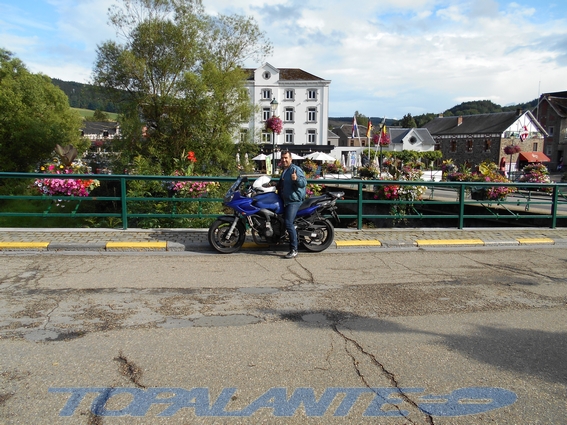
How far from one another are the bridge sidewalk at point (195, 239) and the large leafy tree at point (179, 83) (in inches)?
381

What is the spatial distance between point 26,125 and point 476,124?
70338 mm

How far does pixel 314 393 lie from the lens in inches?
144

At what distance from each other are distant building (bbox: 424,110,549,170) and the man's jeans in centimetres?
6910

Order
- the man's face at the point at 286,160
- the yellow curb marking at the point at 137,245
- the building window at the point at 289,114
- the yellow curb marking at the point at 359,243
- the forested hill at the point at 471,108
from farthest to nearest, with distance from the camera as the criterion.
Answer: the forested hill at the point at 471,108
the building window at the point at 289,114
the yellow curb marking at the point at 359,243
the yellow curb marking at the point at 137,245
the man's face at the point at 286,160

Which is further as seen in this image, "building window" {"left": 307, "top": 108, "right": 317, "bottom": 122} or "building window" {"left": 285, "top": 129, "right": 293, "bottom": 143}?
"building window" {"left": 285, "top": 129, "right": 293, "bottom": 143}

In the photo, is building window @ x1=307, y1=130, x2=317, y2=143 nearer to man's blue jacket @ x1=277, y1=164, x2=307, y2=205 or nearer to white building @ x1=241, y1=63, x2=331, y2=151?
white building @ x1=241, y1=63, x2=331, y2=151

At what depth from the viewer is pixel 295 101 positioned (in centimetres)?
7038

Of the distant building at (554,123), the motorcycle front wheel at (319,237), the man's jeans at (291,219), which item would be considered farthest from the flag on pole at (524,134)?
the man's jeans at (291,219)

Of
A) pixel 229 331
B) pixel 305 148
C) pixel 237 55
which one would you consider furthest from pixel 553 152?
pixel 229 331

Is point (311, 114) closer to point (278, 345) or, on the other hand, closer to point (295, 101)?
point (295, 101)

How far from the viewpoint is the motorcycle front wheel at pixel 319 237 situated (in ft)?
29.7

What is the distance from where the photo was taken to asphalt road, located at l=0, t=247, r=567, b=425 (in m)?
3.46

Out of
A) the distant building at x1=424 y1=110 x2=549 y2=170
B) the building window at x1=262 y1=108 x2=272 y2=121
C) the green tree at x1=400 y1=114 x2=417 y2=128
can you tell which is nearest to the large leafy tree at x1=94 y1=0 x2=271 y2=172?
the building window at x1=262 y1=108 x2=272 y2=121

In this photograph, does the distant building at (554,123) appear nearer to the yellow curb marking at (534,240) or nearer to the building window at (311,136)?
the building window at (311,136)
